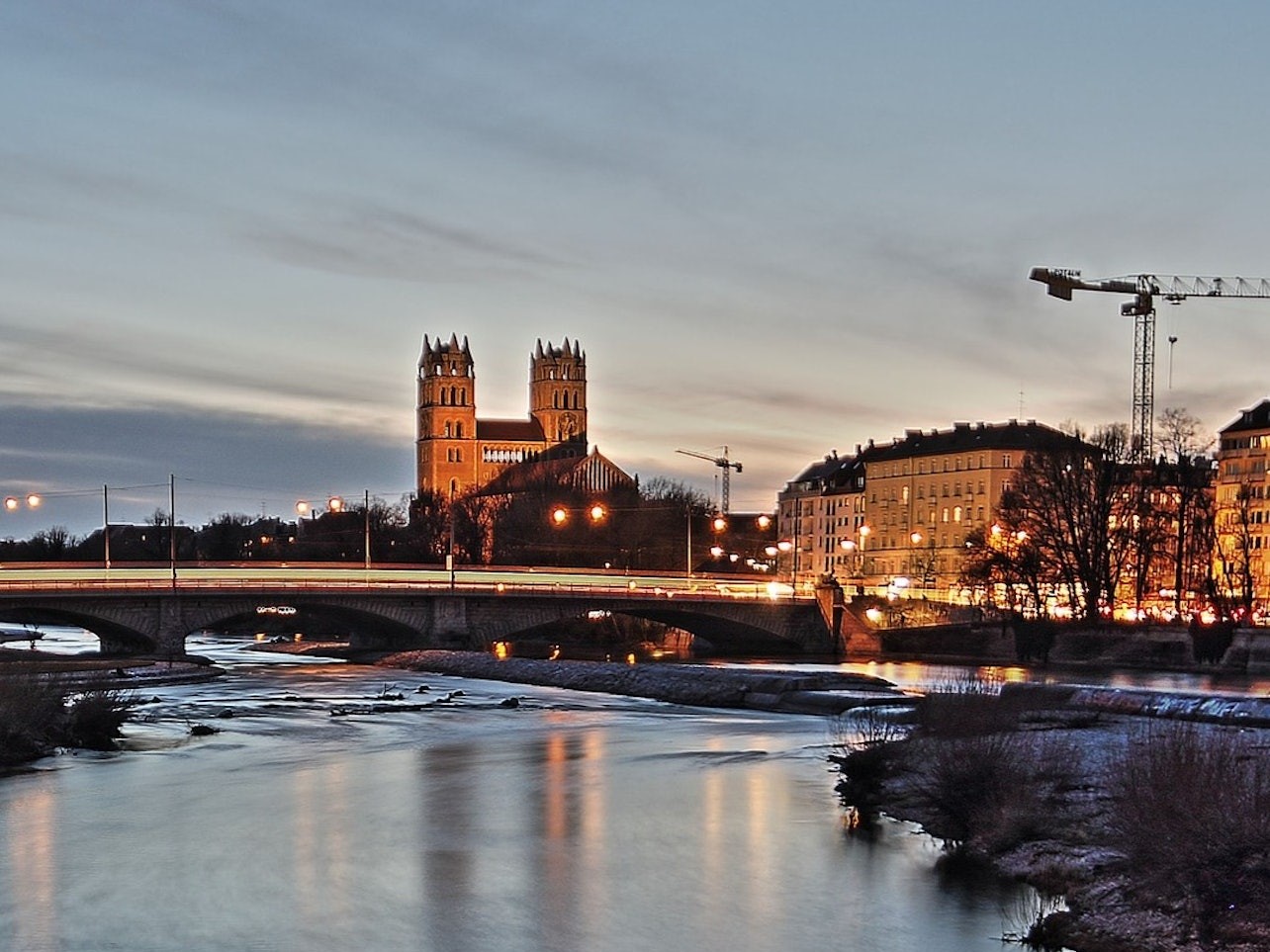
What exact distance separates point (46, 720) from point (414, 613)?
55080 millimetres

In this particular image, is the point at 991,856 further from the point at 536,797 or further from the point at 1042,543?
the point at 1042,543

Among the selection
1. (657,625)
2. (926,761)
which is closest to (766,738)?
(926,761)

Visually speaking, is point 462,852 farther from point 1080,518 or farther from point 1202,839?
point 1080,518

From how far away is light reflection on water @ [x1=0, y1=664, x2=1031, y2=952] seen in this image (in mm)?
26953

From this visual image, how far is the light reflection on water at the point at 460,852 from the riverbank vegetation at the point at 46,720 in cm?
130

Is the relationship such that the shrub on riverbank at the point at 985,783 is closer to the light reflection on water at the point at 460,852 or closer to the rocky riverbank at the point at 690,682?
the light reflection on water at the point at 460,852

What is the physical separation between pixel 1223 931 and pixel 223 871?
56.3 feet

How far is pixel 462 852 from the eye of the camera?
3356 centimetres

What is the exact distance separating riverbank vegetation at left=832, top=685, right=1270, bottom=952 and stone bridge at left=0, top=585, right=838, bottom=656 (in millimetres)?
56957

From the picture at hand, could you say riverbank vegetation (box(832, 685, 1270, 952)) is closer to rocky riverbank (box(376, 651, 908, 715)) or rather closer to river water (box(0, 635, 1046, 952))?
river water (box(0, 635, 1046, 952))

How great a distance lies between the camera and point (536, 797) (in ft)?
136

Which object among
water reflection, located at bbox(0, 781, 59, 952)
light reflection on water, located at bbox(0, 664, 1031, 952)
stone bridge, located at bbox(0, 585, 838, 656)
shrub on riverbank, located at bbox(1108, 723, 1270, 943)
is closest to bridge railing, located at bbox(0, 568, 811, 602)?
stone bridge, located at bbox(0, 585, 838, 656)

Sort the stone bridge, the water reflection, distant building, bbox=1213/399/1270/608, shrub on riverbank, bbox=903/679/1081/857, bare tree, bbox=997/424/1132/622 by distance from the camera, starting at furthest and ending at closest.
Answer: distant building, bbox=1213/399/1270/608
bare tree, bbox=997/424/1132/622
the stone bridge
shrub on riverbank, bbox=903/679/1081/857
the water reflection

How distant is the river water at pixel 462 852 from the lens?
88.3 feet
